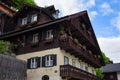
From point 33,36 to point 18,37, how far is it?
7.62 feet

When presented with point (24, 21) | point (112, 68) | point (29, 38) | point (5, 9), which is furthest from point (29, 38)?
point (112, 68)

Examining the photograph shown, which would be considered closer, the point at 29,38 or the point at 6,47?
the point at 6,47

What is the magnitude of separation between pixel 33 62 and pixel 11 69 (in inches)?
144

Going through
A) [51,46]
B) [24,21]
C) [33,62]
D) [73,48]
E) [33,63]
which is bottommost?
[33,63]

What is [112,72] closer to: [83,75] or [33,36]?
[83,75]

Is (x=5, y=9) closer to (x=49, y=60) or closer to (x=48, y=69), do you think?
(x=49, y=60)

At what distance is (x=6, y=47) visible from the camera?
2372cm

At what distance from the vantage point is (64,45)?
70.4 ft

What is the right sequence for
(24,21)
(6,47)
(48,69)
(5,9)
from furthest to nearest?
(5,9), (24,21), (6,47), (48,69)

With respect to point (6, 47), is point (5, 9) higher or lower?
higher

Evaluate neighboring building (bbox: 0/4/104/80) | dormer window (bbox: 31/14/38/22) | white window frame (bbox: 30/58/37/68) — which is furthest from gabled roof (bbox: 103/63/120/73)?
Result: white window frame (bbox: 30/58/37/68)

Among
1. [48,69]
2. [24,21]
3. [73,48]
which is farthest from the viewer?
[24,21]

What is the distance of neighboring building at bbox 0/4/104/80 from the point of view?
2134 cm

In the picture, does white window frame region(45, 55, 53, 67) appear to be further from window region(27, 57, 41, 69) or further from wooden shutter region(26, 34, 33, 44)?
wooden shutter region(26, 34, 33, 44)
